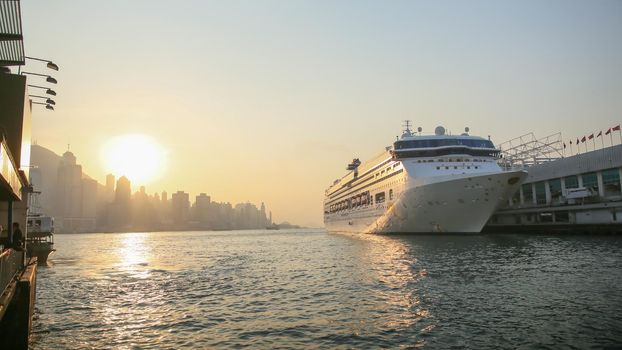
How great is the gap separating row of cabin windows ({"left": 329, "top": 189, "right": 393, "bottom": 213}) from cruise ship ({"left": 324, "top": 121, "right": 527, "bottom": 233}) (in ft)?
1.07

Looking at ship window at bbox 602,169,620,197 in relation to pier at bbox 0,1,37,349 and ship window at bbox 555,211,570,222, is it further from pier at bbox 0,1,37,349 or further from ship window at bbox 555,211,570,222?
pier at bbox 0,1,37,349

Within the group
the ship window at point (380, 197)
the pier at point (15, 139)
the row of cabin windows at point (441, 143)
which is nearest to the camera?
the pier at point (15, 139)

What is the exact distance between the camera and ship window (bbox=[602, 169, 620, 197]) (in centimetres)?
5978

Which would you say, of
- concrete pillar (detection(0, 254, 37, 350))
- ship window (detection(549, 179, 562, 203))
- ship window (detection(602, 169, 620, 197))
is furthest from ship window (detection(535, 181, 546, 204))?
concrete pillar (detection(0, 254, 37, 350))

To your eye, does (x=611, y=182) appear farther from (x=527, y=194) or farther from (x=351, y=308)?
(x=351, y=308)

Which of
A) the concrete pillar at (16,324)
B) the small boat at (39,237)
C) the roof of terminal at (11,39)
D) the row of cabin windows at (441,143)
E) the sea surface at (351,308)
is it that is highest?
the row of cabin windows at (441,143)

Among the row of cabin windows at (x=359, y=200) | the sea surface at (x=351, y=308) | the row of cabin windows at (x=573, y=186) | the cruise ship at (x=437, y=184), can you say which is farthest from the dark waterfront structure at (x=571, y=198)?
the sea surface at (x=351, y=308)

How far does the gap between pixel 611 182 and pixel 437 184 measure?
85.8 ft

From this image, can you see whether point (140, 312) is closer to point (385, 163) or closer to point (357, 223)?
point (385, 163)

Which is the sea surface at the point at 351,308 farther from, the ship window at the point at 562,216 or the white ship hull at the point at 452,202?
the ship window at the point at 562,216

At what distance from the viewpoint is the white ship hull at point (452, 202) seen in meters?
55.1

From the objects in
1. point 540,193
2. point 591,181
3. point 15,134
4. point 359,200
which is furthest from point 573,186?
point 15,134

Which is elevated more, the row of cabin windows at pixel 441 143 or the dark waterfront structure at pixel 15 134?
the row of cabin windows at pixel 441 143

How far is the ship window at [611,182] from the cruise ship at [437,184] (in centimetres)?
1437
